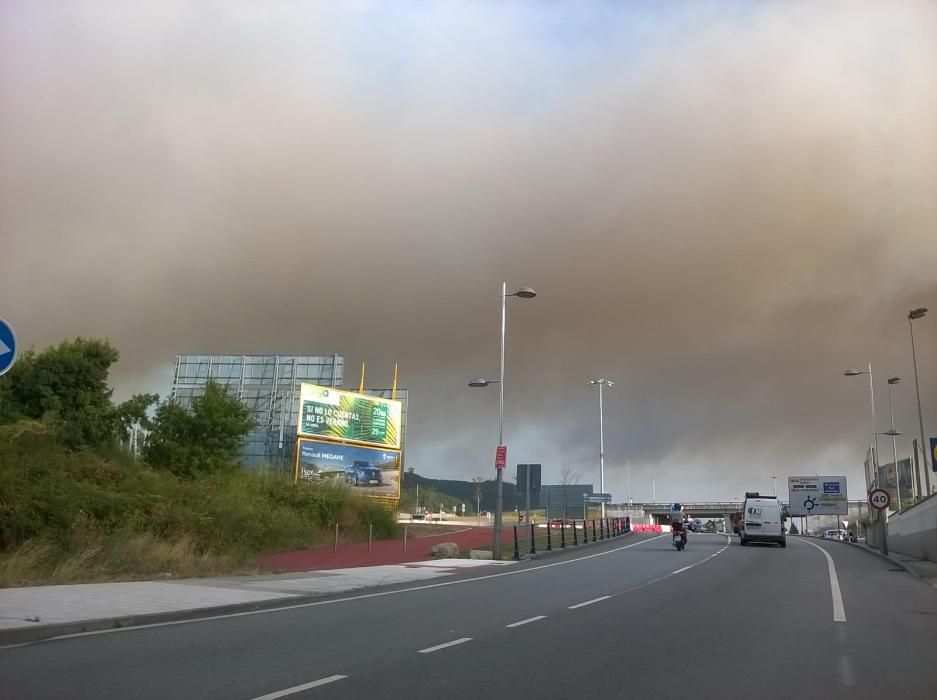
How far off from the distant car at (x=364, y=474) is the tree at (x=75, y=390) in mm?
15392

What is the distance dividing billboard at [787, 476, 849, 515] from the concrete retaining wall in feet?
73.9

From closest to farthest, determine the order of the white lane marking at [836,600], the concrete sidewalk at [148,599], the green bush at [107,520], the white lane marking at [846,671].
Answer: the white lane marking at [846,671], the concrete sidewalk at [148,599], the white lane marking at [836,600], the green bush at [107,520]

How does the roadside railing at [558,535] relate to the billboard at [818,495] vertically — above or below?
below

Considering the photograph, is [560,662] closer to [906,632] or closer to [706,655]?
[706,655]

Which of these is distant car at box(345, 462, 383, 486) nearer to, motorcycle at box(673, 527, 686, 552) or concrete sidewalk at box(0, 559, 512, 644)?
motorcycle at box(673, 527, 686, 552)

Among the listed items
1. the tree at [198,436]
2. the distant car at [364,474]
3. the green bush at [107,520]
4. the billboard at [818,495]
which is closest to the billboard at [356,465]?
the distant car at [364,474]

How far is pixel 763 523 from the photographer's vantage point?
146 feet

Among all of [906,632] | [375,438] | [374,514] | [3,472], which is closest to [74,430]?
[374,514]

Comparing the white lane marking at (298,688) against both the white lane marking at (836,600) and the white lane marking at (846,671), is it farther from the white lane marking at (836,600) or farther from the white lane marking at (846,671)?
the white lane marking at (836,600)

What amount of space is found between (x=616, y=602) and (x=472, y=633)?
206 inches

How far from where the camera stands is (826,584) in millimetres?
20469

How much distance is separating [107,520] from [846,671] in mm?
18299

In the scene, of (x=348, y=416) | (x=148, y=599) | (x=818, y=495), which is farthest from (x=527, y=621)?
(x=818, y=495)

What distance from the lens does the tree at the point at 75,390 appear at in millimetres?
38719
